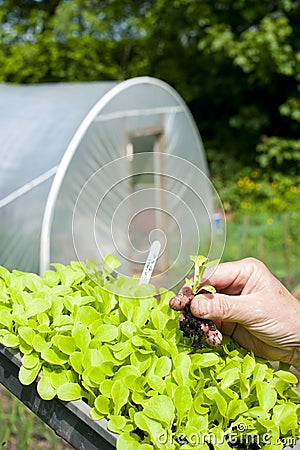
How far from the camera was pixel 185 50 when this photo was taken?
9031 millimetres

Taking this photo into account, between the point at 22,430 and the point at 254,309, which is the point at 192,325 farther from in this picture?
the point at 22,430

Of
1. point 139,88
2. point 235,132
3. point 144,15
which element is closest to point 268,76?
point 235,132

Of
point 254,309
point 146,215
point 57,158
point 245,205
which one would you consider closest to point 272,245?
point 245,205

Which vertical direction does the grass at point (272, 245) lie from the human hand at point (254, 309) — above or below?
below

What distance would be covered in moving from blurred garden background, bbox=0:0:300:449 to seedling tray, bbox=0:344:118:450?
188 inches

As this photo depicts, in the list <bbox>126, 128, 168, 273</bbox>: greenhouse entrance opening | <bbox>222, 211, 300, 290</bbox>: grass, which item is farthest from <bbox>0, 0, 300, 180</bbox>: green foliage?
<bbox>126, 128, 168, 273</bbox>: greenhouse entrance opening

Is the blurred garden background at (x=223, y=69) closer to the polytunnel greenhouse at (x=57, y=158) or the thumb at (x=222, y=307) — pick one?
the polytunnel greenhouse at (x=57, y=158)

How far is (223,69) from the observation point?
9039 millimetres

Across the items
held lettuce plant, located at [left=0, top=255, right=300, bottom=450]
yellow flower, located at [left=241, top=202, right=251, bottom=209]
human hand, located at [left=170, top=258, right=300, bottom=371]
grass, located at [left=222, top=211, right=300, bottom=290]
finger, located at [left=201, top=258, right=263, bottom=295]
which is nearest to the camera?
held lettuce plant, located at [left=0, top=255, right=300, bottom=450]

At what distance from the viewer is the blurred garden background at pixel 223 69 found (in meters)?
7.67

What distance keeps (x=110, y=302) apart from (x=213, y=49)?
22.9 feet

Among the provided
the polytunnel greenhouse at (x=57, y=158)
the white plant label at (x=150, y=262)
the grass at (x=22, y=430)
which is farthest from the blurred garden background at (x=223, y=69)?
the white plant label at (x=150, y=262)

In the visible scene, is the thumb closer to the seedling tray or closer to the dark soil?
→ the dark soil

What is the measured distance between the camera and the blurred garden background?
7668mm
